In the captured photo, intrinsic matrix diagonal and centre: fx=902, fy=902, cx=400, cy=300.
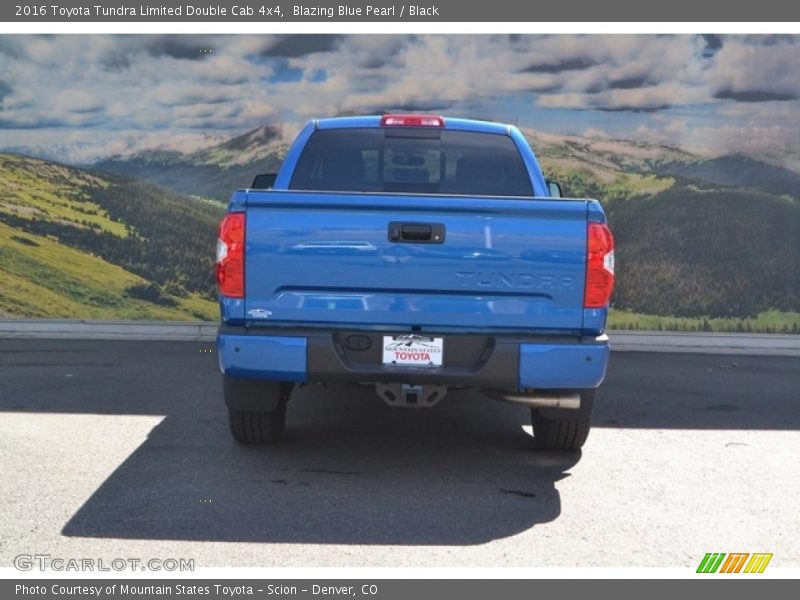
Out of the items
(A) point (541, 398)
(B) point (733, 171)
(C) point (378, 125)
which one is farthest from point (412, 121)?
(B) point (733, 171)

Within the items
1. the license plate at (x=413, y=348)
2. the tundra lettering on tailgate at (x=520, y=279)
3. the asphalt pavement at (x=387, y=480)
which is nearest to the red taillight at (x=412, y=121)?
the tundra lettering on tailgate at (x=520, y=279)

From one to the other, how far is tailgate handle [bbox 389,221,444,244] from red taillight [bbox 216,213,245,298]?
0.81 meters

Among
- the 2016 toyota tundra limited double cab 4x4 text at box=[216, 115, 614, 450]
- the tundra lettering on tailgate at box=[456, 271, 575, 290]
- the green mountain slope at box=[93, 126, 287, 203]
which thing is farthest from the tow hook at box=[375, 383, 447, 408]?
the green mountain slope at box=[93, 126, 287, 203]

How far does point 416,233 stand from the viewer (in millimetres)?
4820

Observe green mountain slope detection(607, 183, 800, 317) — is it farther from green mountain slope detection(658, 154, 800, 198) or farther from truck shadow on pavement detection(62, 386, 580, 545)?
truck shadow on pavement detection(62, 386, 580, 545)

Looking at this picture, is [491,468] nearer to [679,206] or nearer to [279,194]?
[279,194]

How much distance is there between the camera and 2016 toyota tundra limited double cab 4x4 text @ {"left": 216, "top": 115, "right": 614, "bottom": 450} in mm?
4809

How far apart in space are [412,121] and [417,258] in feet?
5.49

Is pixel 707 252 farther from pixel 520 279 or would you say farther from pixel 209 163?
pixel 520 279

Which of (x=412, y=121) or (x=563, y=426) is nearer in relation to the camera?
(x=563, y=426)

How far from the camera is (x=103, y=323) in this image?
35.1 feet

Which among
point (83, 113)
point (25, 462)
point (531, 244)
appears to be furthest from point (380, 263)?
point (83, 113)

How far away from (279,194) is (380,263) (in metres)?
0.66

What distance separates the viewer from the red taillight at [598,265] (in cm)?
480
